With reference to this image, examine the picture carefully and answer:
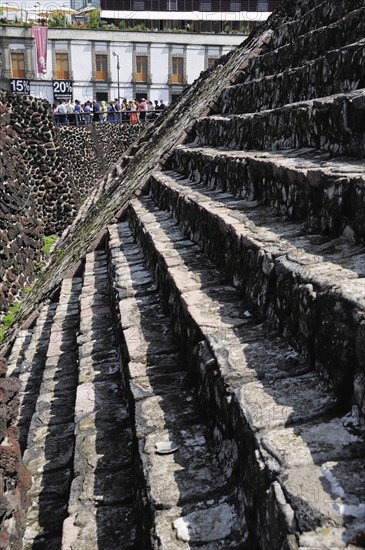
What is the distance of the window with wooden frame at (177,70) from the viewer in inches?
1512

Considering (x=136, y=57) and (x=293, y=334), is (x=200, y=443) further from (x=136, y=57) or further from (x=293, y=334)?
(x=136, y=57)

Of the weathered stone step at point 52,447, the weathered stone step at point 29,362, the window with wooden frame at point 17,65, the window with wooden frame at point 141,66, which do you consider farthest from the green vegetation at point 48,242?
the window with wooden frame at point 141,66


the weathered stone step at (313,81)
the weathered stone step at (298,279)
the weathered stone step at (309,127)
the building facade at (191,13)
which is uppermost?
the building facade at (191,13)

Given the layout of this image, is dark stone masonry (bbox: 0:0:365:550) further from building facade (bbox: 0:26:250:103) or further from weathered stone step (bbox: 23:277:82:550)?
building facade (bbox: 0:26:250:103)

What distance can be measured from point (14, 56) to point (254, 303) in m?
36.7

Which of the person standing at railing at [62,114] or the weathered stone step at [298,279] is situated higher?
the person standing at railing at [62,114]

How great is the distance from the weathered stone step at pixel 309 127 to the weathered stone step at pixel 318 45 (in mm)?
442

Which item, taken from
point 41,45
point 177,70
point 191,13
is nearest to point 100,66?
point 41,45

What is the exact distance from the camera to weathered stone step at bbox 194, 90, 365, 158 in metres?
3.28

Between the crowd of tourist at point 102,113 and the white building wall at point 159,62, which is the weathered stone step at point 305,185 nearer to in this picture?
the crowd of tourist at point 102,113

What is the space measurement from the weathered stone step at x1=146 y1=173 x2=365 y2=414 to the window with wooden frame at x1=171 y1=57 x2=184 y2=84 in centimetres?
3641

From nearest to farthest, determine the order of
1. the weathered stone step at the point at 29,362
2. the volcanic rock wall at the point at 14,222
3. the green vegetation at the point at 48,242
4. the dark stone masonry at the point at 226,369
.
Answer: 1. the dark stone masonry at the point at 226,369
2. the weathered stone step at the point at 29,362
3. the volcanic rock wall at the point at 14,222
4. the green vegetation at the point at 48,242

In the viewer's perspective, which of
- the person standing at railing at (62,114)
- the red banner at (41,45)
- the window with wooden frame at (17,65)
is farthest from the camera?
the window with wooden frame at (17,65)

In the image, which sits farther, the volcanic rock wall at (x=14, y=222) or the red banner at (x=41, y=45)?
the red banner at (x=41, y=45)
